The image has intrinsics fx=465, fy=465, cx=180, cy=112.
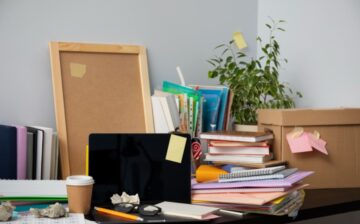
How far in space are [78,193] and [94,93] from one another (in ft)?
1.89

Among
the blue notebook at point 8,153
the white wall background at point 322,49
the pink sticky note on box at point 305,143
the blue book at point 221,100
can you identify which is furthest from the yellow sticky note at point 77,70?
the white wall background at point 322,49

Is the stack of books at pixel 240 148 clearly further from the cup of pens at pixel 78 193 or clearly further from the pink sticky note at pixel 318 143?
the cup of pens at pixel 78 193

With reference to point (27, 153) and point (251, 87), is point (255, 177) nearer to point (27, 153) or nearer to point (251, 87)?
point (251, 87)

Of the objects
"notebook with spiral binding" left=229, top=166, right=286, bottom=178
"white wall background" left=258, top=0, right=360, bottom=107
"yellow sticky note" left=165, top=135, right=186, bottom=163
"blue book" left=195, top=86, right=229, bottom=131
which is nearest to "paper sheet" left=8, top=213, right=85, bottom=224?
"yellow sticky note" left=165, top=135, right=186, bottom=163

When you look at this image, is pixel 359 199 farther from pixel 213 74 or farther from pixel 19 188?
pixel 19 188

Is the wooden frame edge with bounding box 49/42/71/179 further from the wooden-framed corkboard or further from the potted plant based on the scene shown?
the potted plant

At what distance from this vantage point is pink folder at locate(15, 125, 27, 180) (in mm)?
1433

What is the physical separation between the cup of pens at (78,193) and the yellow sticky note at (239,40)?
117cm

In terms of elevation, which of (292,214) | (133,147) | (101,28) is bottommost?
(292,214)

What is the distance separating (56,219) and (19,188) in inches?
8.2

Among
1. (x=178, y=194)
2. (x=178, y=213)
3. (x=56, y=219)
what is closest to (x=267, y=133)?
(x=178, y=194)

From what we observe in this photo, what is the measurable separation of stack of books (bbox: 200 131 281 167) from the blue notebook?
61 cm

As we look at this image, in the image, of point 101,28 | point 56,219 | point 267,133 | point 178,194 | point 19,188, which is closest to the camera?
point 56,219

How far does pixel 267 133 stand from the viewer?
1633 millimetres
